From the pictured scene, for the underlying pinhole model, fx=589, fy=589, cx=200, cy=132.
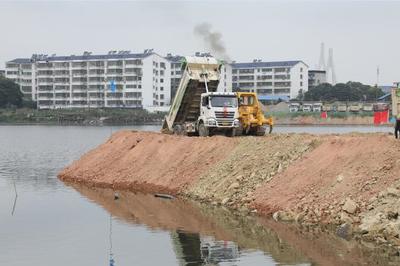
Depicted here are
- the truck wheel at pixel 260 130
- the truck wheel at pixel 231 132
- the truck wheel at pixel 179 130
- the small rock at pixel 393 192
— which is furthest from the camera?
the truck wheel at pixel 179 130

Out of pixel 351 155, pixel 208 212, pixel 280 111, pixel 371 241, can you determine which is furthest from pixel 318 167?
pixel 280 111

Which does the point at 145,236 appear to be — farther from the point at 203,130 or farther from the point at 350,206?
the point at 203,130

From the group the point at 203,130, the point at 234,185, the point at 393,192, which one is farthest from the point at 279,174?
the point at 203,130

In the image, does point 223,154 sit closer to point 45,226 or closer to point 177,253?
point 45,226

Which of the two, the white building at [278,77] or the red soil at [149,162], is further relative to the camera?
the white building at [278,77]

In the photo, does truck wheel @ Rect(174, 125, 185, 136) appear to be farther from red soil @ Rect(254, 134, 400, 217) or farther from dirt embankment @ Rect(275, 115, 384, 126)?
dirt embankment @ Rect(275, 115, 384, 126)

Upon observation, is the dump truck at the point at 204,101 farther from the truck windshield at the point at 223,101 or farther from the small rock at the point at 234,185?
the small rock at the point at 234,185

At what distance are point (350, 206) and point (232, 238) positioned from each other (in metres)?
4.59

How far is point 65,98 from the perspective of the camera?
191m

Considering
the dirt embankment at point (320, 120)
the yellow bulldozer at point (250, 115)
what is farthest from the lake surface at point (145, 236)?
the dirt embankment at point (320, 120)

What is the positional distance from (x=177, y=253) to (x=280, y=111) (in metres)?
142

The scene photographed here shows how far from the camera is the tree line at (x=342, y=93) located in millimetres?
174625

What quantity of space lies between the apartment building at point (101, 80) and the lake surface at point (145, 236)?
14638 cm

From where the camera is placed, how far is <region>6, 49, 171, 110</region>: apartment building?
178750 mm
